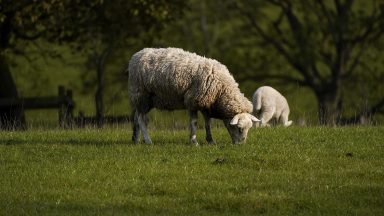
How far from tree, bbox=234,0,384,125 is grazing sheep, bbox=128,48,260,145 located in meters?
15.5

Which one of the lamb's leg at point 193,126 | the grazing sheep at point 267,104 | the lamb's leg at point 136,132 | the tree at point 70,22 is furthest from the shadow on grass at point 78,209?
the tree at point 70,22

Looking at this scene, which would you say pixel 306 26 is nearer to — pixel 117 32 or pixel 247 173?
pixel 117 32

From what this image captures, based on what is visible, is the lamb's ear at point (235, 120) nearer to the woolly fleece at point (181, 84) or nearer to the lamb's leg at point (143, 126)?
the woolly fleece at point (181, 84)

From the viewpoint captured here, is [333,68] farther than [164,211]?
Yes

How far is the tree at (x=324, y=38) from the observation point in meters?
32.7

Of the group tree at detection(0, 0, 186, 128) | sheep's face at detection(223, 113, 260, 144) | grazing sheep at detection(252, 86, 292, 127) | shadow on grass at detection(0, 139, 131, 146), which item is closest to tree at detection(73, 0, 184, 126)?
tree at detection(0, 0, 186, 128)

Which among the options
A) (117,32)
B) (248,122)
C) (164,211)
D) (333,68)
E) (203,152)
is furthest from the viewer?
(333,68)

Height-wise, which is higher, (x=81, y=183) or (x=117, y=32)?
(x=117, y=32)

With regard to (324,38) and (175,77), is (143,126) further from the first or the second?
(324,38)

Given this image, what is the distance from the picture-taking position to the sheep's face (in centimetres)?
1595

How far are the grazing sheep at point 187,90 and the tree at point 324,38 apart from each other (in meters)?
15.5

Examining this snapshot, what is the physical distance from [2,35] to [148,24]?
13.5 feet

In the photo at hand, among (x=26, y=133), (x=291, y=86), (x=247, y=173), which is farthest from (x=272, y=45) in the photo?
(x=247, y=173)

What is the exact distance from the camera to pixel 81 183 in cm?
1303
